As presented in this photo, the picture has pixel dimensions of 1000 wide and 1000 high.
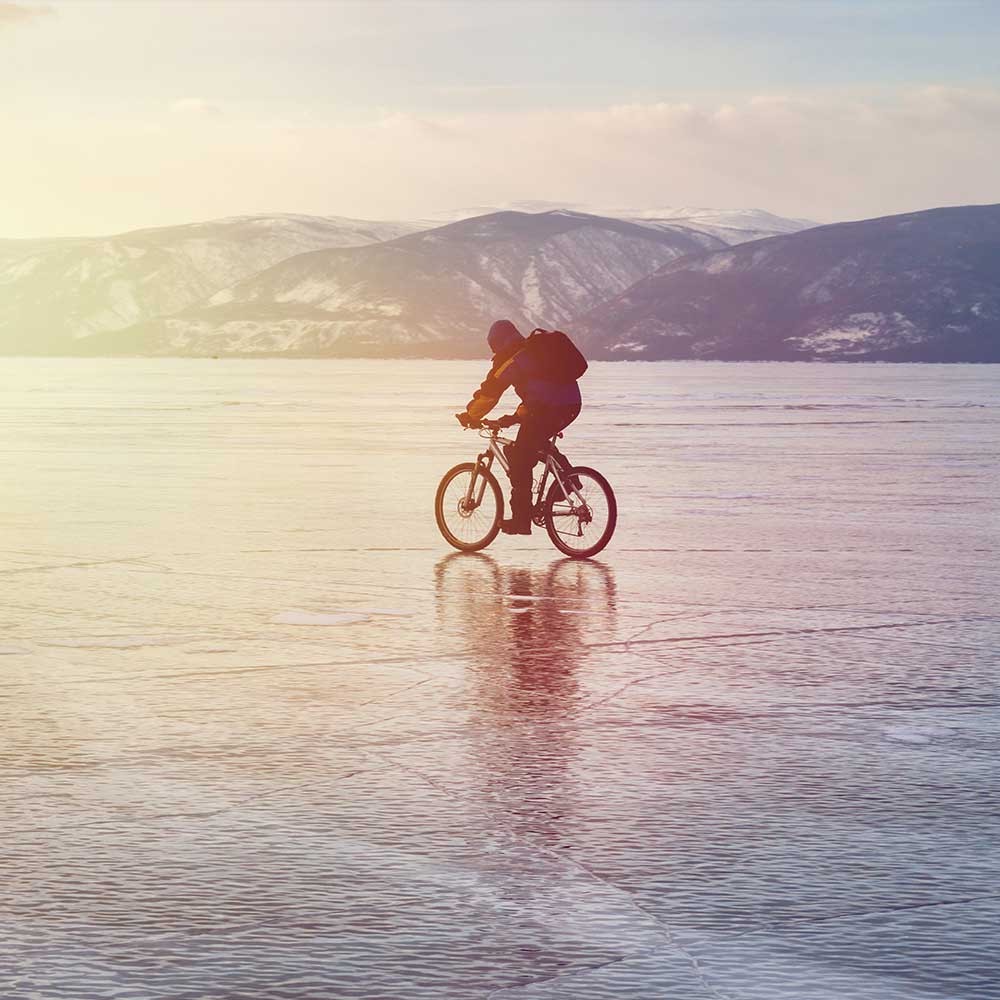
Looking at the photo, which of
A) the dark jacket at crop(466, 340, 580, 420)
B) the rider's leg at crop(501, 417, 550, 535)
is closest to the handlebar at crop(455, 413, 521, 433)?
the rider's leg at crop(501, 417, 550, 535)

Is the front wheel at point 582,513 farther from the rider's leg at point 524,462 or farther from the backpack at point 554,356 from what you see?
the backpack at point 554,356

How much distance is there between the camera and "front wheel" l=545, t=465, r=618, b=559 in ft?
49.6

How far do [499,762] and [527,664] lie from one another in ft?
8.27

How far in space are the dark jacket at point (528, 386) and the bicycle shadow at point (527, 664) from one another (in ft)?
4.13

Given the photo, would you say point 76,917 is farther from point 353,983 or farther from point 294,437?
point 294,437

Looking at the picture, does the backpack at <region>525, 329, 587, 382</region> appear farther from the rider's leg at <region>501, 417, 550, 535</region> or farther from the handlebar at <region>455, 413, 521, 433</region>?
the handlebar at <region>455, 413, 521, 433</region>

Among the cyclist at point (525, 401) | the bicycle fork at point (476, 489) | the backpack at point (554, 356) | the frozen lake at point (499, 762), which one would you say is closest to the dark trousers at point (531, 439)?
the cyclist at point (525, 401)

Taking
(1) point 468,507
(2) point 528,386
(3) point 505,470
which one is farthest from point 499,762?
(1) point 468,507

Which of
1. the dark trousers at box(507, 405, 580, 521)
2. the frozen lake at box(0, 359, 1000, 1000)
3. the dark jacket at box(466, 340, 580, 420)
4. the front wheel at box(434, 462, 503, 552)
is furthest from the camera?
the front wheel at box(434, 462, 503, 552)

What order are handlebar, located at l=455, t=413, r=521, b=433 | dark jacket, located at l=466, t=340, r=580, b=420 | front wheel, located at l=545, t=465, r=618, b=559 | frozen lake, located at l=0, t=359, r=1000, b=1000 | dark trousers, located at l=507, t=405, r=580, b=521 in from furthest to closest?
handlebar, located at l=455, t=413, r=521, b=433, front wheel, located at l=545, t=465, r=618, b=559, dark trousers, located at l=507, t=405, r=580, b=521, dark jacket, located at l=466, t=340, r=580, b=420, frozen lake, located at l=0, t=359, r=1000, b=1000

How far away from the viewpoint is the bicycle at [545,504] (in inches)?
597

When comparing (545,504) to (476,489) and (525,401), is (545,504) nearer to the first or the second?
(476,489)

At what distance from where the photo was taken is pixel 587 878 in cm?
548

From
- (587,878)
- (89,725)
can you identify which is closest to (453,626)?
(89,725)
